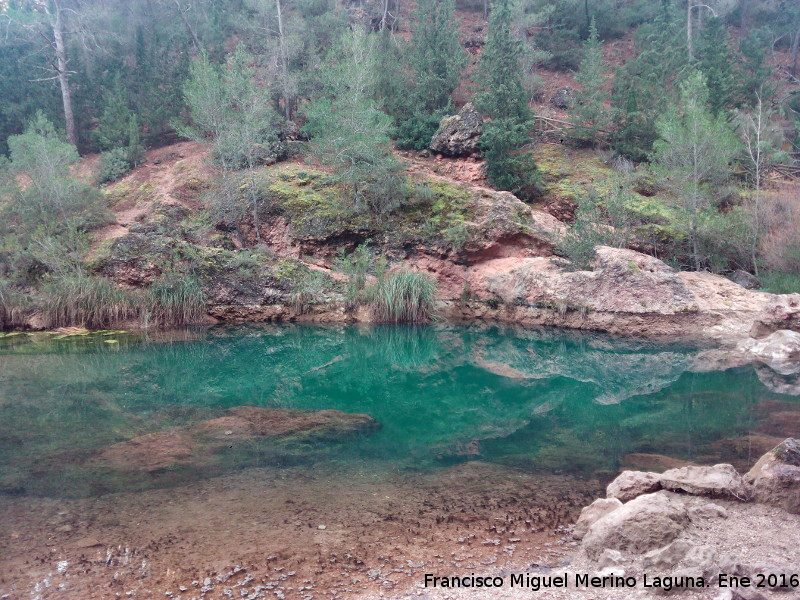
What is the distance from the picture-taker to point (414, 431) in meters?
7.39

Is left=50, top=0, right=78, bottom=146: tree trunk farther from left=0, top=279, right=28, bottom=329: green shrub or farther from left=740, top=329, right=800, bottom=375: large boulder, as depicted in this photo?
left=740, top=329, right=800, bottom=375: large boulder

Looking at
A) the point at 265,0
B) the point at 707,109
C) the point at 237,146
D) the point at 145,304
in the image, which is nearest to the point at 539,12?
the point at 707,109

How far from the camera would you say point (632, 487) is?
4703 mm

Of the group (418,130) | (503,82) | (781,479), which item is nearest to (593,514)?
(781,479)

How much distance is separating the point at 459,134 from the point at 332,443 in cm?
1727

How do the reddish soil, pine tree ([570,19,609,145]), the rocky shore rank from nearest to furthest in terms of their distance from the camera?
the rocky shore → the reddish soil → pine tree ([570,19,609,145])

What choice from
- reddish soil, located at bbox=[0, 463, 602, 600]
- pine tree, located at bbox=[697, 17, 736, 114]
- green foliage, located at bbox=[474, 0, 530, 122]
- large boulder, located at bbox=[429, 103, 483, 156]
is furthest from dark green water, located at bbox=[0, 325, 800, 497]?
pine tree, located at bbox=[697, 17, 736, 114]

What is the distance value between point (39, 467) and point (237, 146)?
14466 mm

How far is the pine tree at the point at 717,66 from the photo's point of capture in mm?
22109

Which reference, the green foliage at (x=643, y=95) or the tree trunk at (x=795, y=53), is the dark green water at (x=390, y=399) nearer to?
the green foliage at (x=643, y=95)

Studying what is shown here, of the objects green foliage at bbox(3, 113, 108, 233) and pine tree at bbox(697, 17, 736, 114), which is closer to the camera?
green foliage at bbox(3, 113, 108, 233)

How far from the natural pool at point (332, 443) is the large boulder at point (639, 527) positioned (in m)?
0.51

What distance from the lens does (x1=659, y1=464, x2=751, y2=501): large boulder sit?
4.54 m

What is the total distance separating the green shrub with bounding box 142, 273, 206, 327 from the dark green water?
1.28 m
